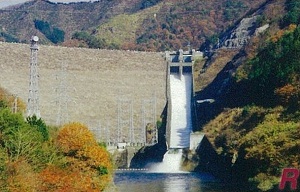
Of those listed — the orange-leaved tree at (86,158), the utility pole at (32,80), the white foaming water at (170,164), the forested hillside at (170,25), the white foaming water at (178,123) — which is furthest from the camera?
the forested hillside at (170,25)

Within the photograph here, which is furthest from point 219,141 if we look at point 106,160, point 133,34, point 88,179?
point 133,34

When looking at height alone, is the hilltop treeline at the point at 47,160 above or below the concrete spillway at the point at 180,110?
below

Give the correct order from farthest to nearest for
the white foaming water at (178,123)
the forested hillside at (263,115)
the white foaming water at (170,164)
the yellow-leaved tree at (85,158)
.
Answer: the white foaming water at (178,123), the white foaming water at (170,164), the forested hillside at (263,115), the yellow-leaved tree at (85,158)

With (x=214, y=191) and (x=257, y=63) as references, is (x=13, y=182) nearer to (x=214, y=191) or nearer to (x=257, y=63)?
(x=214, y=191)

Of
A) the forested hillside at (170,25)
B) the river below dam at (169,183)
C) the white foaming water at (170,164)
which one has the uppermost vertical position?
the forested hillside at (170,25)

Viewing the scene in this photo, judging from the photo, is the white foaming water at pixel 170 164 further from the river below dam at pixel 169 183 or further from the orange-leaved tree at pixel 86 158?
the orange-leaved tree at pixel 86 158

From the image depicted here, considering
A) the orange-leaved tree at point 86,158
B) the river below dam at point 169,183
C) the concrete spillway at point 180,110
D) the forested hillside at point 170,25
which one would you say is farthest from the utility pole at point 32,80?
the forested hillside at point 170,25

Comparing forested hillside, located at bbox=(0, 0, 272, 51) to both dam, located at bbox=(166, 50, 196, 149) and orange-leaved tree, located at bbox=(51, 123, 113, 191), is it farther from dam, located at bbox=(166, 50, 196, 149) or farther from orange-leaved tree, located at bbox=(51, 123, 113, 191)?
orange-leaved tree, located at bbox=(51, 123, 113, 191)
